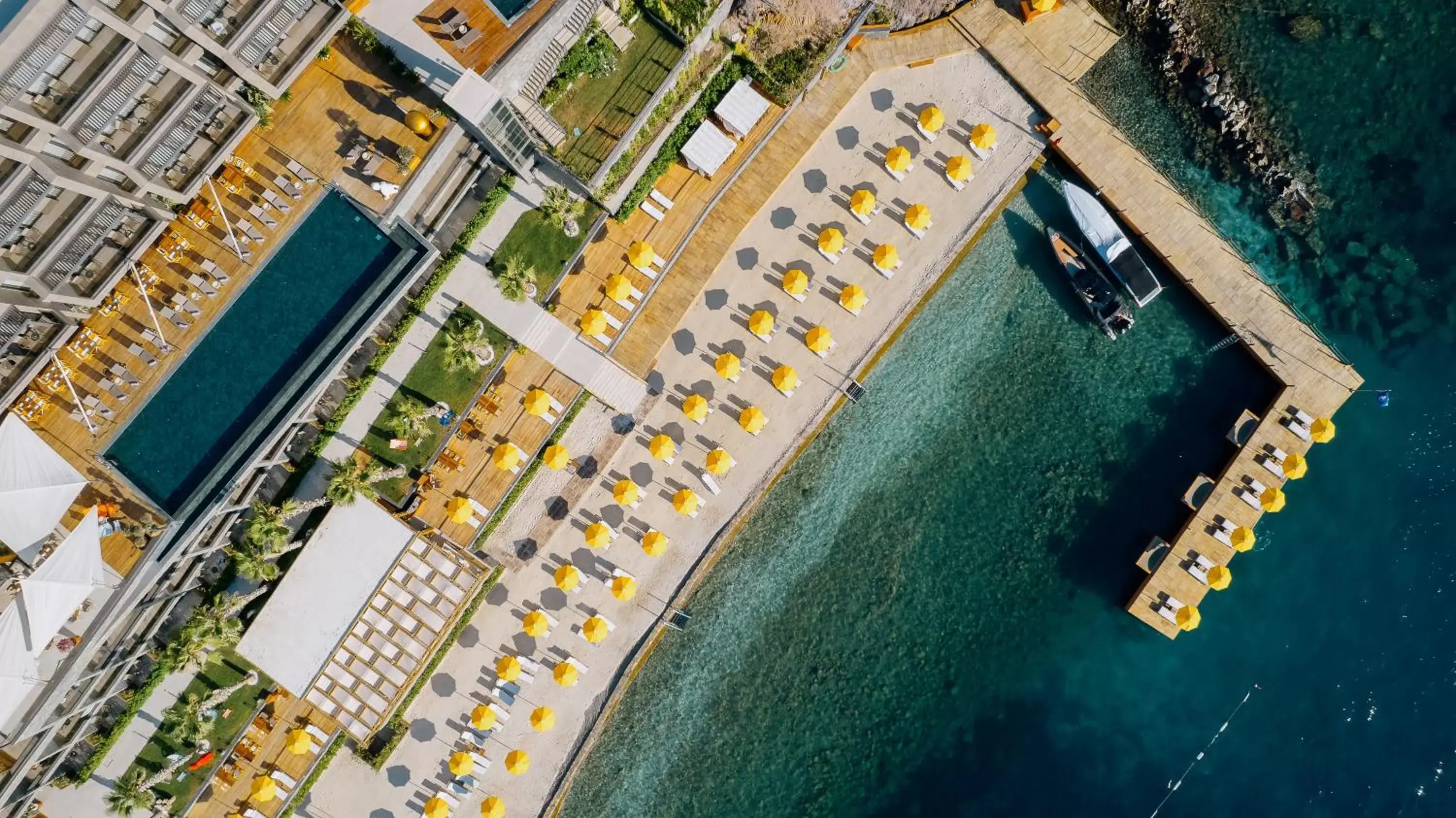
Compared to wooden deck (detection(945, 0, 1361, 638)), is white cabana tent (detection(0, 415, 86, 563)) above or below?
below

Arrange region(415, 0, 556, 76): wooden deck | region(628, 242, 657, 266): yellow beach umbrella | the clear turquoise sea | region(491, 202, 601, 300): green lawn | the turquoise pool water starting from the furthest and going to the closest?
1. the clear turquoise sea
2. region(491, 202, 601, 300): green lawn
3. region(628, 242, 657, 266): yellow beach umbrella
4. the turquoise pool water
5. region(415, 0, 556, 76): wooden deck

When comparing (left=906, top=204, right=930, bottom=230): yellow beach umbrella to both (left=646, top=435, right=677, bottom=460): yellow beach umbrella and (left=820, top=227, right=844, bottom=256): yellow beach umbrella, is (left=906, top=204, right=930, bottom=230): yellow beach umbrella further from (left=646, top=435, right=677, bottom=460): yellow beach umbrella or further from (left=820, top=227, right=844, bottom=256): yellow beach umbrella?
(left=646, top=435, right=677, bottom=460): yellow beach umbrella

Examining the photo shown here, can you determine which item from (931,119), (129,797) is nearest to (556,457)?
(931,119)

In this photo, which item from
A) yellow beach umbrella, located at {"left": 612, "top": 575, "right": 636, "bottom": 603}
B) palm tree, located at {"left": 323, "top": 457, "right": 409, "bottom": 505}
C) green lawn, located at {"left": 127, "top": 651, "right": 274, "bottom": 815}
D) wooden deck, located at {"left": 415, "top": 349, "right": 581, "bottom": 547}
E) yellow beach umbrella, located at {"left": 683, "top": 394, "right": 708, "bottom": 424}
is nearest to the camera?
palm tree, located at {"left": 323, "top": 457, "right": 409, "bottom": 505}

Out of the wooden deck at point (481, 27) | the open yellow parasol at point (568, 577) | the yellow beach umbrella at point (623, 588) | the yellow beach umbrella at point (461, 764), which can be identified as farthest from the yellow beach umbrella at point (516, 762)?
the wooden deck at point (481, 27)

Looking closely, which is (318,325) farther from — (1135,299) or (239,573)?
(1135,299)

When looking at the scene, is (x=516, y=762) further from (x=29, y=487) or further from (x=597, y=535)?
(x=29, y=487)

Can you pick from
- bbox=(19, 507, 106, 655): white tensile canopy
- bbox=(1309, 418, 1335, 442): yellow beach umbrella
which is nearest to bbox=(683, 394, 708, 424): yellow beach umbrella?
bbox=(19, 507, 106, 655): white tensile canopy
